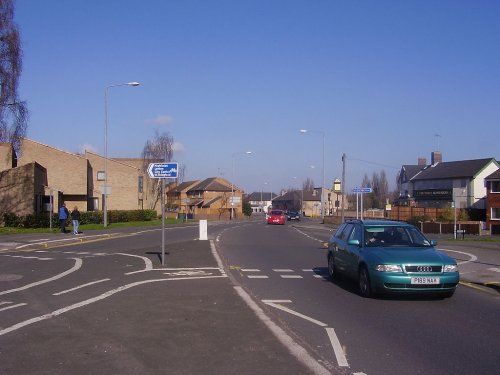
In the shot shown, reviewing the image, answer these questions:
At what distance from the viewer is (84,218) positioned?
4525cm

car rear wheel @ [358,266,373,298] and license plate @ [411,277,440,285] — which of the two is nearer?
license plate @ [411,277,440,285]

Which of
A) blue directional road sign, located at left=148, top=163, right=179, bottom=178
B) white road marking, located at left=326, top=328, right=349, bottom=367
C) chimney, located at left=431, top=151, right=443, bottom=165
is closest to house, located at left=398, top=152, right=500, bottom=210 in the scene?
chimney, located at left=431, top=151, right=443, bottom=165

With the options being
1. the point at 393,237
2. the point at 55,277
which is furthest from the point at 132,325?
the point at 55,277

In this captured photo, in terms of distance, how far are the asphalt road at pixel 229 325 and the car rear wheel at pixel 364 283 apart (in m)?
0.19

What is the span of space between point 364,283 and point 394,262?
0.89 metres

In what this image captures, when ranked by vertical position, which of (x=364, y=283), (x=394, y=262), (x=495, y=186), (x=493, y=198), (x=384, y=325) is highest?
(x=495, y=186)

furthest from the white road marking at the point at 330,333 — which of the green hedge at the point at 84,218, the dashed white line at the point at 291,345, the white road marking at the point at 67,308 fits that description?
the green hedge at the point at 84,218

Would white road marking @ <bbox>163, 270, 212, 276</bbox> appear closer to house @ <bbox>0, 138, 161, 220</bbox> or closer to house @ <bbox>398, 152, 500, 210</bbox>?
house @ <bbox>0, 138, 161, 220</bbox>

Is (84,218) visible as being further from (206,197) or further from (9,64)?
(206,197)

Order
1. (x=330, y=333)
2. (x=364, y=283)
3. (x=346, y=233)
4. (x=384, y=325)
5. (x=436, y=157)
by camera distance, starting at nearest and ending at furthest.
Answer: (x=330, y=333) → (x=384, y=325) → (x=364, y=283) → (x=346, y=233) → (x=436, y=157)

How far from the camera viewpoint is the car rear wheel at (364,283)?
1075cm

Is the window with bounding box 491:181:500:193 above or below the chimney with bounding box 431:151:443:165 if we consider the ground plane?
below

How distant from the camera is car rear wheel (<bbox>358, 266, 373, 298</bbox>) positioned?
35.3ft

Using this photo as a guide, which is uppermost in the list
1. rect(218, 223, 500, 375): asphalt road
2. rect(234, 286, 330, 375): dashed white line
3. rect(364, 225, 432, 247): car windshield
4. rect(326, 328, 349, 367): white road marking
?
rect(364, 225, 432, 247): car windshield
